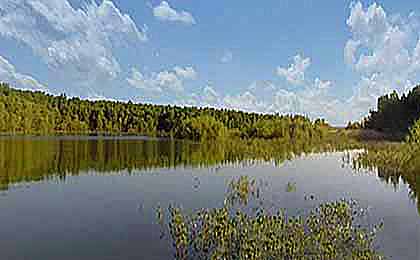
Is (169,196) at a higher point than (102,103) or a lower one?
lower

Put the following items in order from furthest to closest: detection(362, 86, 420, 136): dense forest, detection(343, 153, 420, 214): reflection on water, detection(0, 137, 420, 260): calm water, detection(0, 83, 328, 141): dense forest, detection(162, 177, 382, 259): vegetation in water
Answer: detection(0, 83, 328, 141): dense forest → detection(362, 86, 420, 136): dense forest → detection(343, 153, 420, 214): reflection on water → detection(0, 137, 420, 260): calm water → detection(162, 177, 382, 259): vegetation in water

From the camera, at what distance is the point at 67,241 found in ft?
41.9

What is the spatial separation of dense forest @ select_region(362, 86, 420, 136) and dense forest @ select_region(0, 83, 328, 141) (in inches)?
460

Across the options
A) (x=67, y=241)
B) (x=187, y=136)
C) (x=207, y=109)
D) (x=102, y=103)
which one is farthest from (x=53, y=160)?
(x=102, y=103)

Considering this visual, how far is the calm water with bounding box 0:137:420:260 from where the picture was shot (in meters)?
12.3

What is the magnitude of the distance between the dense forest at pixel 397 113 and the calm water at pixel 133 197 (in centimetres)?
4577

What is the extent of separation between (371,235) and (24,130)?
338 ft

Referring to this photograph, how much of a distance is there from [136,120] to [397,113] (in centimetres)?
8130

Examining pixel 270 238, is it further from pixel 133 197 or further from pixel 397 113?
pixel 397 113

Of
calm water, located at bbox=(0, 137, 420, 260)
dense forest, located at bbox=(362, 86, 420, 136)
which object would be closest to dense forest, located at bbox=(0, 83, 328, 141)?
dense forest, located at bbox=(362, 86, 420, 136)

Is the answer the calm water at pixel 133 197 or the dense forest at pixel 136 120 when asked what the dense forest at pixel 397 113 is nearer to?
the dense forest at pixel 136 120

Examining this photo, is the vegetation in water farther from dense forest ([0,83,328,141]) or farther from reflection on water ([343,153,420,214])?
dense forest ([0,83,328,141])

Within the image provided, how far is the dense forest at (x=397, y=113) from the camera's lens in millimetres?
75250

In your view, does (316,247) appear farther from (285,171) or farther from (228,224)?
(285,171)
